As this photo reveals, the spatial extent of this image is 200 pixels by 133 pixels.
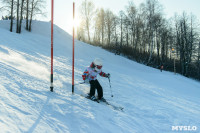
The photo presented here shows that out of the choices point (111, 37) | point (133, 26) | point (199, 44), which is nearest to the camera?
point (199, 44)

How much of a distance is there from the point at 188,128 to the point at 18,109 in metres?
3.66

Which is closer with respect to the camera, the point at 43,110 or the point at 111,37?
the point at 43,110

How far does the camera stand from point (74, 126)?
2.59m

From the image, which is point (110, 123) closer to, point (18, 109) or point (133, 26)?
point (18, 109)

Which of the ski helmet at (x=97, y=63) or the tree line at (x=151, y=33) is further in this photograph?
the tree line at (x=151, y=33)

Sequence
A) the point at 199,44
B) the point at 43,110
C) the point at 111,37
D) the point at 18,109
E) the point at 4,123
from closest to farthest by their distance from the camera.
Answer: the point at 4,123
the point at 18,109
the point at 43,110
the point at 199,44
the point at 111,37

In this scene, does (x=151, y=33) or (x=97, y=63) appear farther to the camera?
(x=151, y=33)

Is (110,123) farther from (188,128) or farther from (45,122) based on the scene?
(188,128)

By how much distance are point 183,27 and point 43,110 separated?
32554mm

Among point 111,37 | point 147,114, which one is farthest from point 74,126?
point 111,37

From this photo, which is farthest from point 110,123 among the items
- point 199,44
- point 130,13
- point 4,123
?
point 199,44

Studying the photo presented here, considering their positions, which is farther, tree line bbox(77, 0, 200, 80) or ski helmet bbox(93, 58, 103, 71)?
tree line bbox(77, 0, 200, 80)

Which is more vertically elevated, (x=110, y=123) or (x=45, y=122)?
(x=45, y=122)

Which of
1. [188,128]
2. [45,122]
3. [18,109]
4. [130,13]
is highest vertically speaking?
[130,13]
